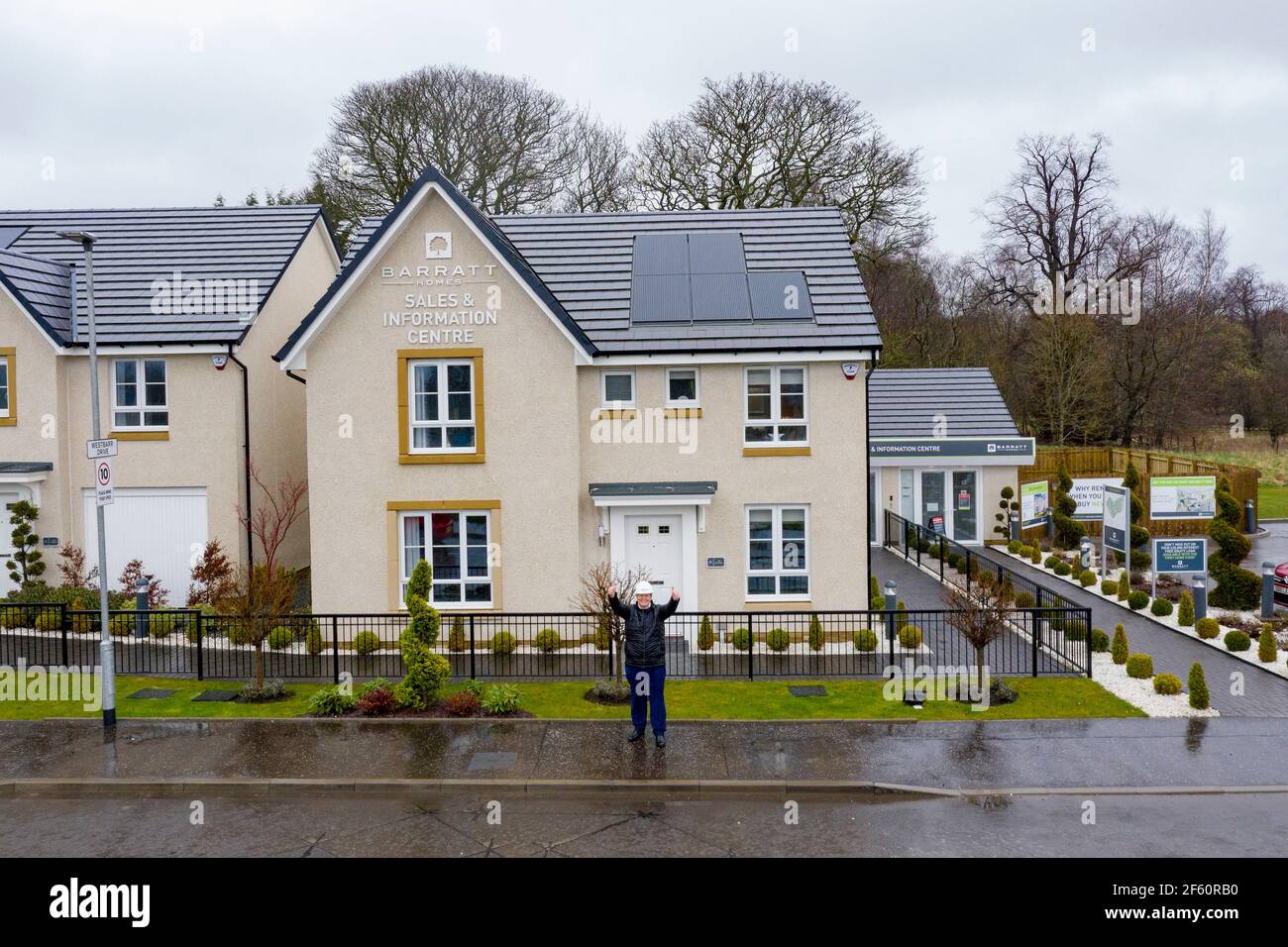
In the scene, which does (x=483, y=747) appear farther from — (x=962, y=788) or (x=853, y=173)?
(x=853, y=173)

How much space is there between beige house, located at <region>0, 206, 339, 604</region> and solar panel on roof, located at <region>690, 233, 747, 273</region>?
954 centimetres

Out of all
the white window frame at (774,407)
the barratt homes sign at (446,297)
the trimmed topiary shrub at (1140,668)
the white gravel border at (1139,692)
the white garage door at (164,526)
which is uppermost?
the barratt homes sign at (446,297)

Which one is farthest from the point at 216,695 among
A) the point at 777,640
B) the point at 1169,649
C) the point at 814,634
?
the point at 1169,649

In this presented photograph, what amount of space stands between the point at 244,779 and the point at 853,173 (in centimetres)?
3605

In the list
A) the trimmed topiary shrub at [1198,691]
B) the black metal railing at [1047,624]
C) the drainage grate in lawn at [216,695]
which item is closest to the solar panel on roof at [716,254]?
the black metal railing at [1047,624]

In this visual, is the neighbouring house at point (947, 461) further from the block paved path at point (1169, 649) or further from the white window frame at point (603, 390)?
the white window frame at point (603, 390)

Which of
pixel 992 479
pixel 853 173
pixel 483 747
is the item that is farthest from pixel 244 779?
pixel 853 173

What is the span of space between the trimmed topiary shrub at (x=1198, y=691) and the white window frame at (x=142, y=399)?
19436 mm

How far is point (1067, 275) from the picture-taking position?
1955 inches

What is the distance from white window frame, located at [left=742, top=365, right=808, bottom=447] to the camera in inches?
738

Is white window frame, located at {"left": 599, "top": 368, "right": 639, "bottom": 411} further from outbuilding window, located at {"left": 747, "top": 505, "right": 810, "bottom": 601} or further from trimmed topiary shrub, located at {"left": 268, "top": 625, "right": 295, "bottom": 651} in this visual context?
trimmed topiary shrub, located at {"left": 268, "top": 625, "right": 295, "bottom": 651}

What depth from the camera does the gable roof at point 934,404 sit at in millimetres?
31141

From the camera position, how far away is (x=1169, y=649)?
17969 mm

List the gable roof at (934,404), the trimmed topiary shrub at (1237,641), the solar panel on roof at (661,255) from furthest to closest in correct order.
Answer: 1. the gable roof at (934,404)
2. the solar panel on roof at (661,255)
3. the trimmed topiary shrub at (1237,641)
